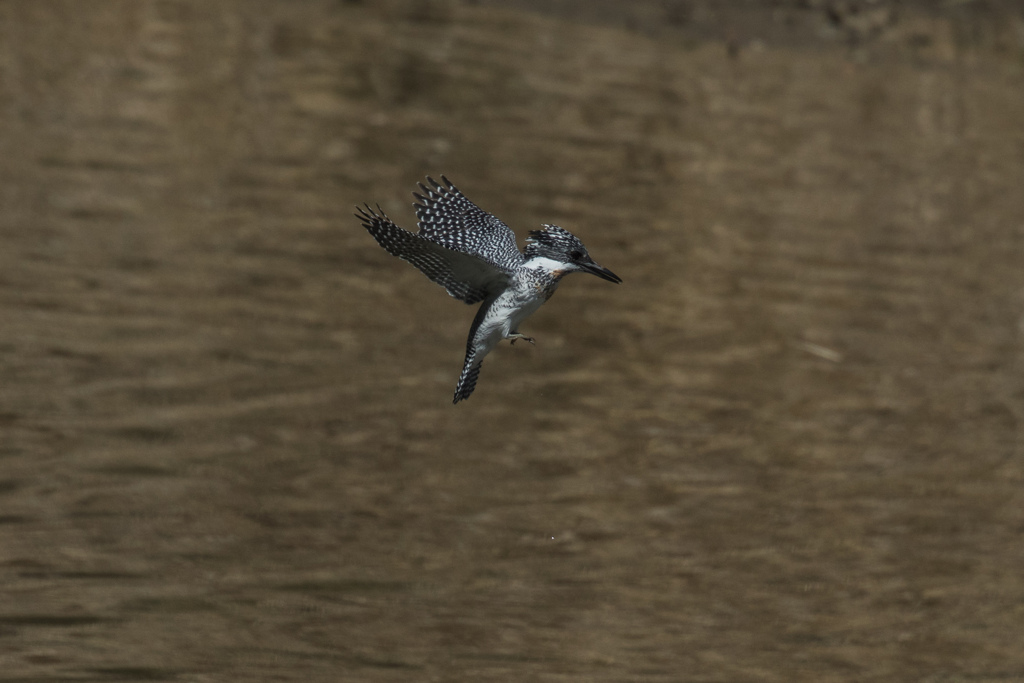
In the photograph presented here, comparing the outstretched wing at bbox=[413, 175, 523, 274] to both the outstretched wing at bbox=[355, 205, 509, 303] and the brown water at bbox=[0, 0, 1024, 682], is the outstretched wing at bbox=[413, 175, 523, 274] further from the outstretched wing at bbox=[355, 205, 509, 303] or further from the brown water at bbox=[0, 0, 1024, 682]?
the brown water at bbox=[0, 0, 1024, 682]

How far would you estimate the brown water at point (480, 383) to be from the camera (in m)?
7.47

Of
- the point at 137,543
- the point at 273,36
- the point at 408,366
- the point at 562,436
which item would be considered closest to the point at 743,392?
the point at 562,436

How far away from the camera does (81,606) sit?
7.07 meters

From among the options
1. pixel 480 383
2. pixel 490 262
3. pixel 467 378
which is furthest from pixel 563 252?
pixel 480 383

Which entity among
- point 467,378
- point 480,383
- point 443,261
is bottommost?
point 480,383

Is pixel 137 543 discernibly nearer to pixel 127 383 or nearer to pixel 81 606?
pixel 81 606

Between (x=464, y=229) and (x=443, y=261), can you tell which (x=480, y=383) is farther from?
(x=443, y=261)

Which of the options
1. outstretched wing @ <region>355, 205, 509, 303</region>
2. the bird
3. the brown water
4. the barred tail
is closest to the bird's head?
the bird

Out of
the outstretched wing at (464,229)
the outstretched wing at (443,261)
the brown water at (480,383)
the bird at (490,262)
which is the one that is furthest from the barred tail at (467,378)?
the brown water at (480,383)

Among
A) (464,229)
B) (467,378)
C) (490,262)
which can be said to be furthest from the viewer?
(467,378)

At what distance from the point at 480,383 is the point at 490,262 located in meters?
5.22

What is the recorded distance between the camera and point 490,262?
523cm

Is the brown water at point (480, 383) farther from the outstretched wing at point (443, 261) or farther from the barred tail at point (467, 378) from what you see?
the outstretched wing at point (443, 261)

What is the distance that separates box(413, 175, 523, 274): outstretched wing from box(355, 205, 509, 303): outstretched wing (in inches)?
1.3
